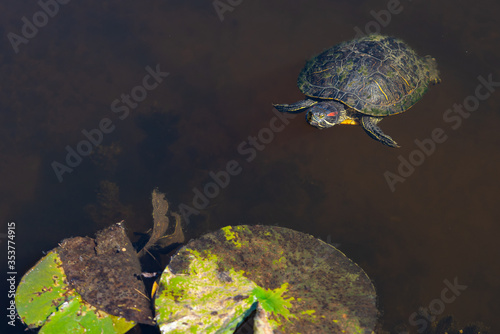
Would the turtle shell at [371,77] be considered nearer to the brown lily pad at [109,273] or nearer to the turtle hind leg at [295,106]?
the turtle hind leg at [295,106]

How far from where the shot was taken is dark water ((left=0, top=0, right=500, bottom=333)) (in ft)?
17.2

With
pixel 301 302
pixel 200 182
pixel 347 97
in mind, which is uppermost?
pixel 347 97

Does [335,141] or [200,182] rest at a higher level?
[335,141]

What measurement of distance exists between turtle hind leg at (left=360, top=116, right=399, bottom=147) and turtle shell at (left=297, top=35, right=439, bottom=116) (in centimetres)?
15

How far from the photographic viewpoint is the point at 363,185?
5.67 m

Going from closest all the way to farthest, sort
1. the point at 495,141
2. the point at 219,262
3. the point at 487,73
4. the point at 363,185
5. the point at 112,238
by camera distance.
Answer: the point at 219,262
the point at 112,238
the point at 363,185
the point at 495,141
the point at 487,73

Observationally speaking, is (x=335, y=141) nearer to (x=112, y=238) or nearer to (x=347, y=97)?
(x=347, y=97)

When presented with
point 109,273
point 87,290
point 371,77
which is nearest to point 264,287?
point 109,273

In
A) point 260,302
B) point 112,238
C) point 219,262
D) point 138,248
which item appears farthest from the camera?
point 138,248

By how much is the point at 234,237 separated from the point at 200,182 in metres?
1.60

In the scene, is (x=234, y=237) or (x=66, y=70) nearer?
(x=234, y=237)

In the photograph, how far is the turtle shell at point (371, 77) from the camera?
20.1 ft

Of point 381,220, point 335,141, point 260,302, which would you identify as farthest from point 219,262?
point 335,141

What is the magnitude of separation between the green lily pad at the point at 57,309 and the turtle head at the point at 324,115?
3.81 meters
